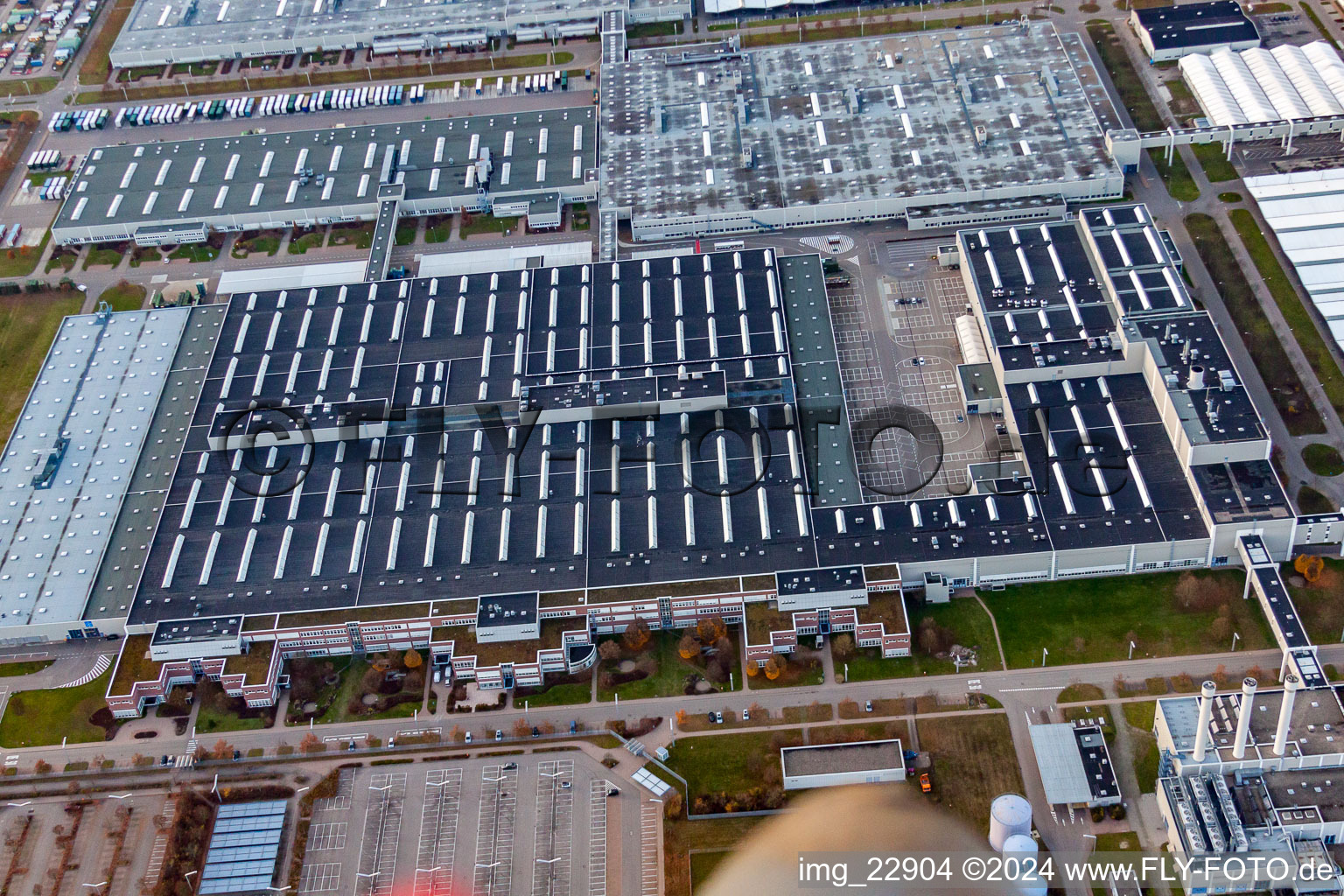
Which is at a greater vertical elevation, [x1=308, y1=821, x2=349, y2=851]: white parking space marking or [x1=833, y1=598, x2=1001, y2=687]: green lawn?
[x1=833, y1=598, x2=1001, y2=687]: green lawn

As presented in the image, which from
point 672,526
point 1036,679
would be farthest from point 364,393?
point 1036,679

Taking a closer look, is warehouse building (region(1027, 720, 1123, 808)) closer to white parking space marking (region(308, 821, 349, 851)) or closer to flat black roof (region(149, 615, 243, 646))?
white parking space marking (region(308, 821, 349, 851))

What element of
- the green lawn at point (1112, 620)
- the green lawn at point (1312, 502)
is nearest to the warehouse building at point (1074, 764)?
the green lawn at point (1112, 620)

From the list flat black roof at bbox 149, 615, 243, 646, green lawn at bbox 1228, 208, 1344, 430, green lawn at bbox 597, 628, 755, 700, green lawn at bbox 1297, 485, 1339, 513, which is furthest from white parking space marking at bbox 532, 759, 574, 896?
green lawn at bbox 1228, 208, 1344, 430

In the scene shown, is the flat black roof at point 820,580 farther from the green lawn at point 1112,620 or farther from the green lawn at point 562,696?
the green lawn at point 562,696

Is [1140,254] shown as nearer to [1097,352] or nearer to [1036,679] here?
[1097,352]

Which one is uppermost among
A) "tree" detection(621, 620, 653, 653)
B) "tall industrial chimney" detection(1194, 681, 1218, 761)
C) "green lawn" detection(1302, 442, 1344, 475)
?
"green lawn" detection(1302, 442, 1344, 475)

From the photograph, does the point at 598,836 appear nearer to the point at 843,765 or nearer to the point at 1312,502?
the point at 843,765
